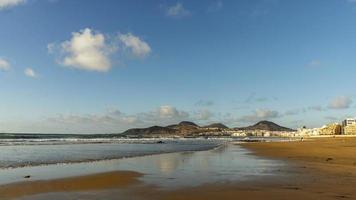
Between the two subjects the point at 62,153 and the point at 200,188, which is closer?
the point at 200,188

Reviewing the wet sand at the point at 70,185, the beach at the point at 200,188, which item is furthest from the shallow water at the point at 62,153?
the beach at the point at 200,188

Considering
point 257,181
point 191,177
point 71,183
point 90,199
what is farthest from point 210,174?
point 90,199

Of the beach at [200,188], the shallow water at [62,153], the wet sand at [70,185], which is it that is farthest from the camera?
the shallow water at [62,153]

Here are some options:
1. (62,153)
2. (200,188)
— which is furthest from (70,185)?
(62,153)

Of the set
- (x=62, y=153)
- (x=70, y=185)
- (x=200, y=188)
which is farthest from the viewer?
(x=62, y=153)

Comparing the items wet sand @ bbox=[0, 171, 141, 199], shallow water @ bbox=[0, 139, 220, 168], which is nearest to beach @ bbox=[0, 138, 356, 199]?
wet sand @ bbox=[0, 171, 141, 199]

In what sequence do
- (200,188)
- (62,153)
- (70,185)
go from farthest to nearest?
(62,153)
(70,185)
(200,188)

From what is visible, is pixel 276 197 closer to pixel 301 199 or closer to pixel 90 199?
pixel 301 199

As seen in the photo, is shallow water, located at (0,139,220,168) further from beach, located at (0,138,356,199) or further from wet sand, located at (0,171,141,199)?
beach, located at (0,138,356,199)

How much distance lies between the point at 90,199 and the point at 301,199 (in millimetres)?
6346

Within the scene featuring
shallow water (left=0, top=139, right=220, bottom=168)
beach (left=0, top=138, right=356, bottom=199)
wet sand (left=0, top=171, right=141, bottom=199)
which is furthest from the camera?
shallow water (left=0, top=139, right=220, bottom=168)

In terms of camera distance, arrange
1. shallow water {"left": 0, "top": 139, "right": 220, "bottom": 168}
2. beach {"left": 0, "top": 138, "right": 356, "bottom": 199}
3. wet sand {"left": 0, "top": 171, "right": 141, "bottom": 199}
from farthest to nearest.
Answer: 1. shallow water {"left": 0, "top": 139, "right": 220, "bottom": 168}
2. wet sand {"left": 0, "top": 171, "right": 141, "bottom": 199}
3. beach {"left": 0, "top": 138, "right": 356, "bottom": 199}

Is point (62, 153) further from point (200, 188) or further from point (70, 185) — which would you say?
point (200, 188)

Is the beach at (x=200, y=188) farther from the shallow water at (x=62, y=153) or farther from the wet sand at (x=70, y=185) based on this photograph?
the shallow water at (x=62, y=153)
